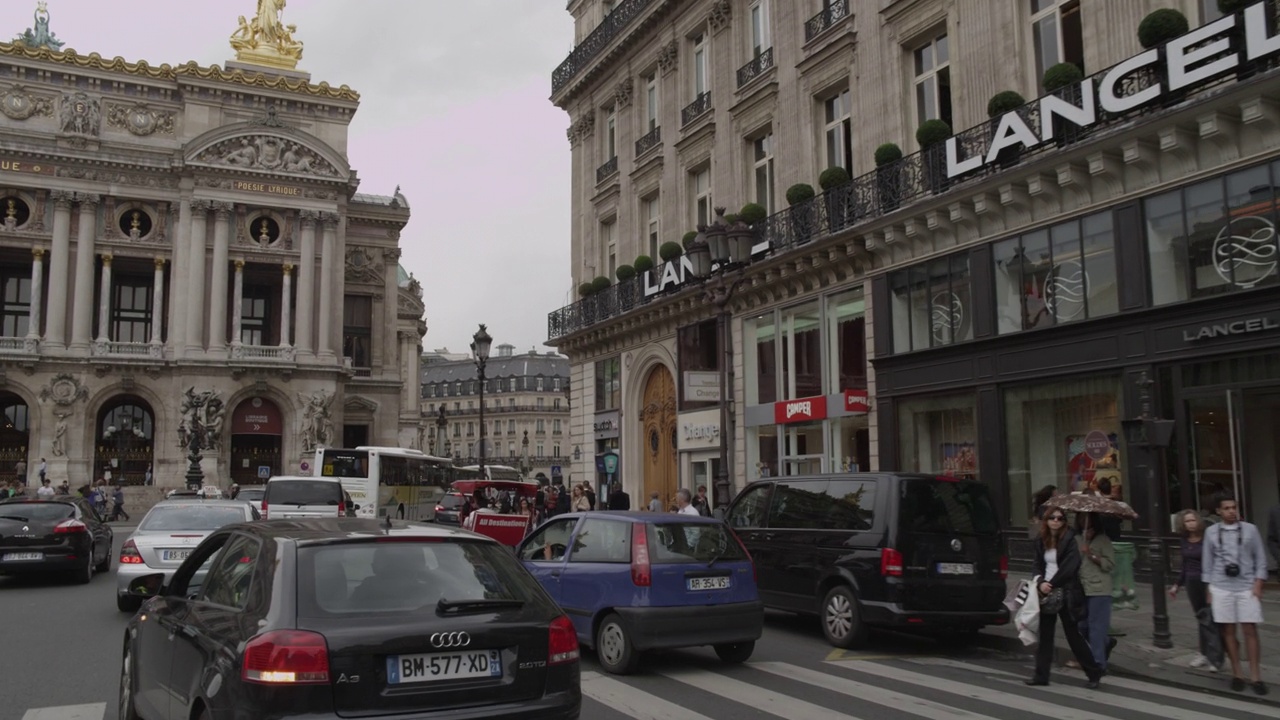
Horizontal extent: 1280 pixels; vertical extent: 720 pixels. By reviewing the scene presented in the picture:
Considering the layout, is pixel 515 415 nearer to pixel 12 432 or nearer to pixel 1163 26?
pixel 12 432

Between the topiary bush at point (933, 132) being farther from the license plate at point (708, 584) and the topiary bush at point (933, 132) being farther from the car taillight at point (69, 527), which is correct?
the car taillight at point (69, 527)

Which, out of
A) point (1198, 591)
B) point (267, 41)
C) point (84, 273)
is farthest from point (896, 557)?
point (267, 41)

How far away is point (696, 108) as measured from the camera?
27.2 m

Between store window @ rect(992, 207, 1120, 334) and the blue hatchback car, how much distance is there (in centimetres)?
862

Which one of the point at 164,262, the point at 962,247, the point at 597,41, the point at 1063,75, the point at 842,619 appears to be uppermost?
the point at 597,41

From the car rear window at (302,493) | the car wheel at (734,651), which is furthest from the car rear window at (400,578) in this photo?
the car rear window at (302,493)

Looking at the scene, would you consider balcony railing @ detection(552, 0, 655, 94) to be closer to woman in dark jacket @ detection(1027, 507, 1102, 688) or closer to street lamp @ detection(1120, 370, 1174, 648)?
street lamp @ detection(1120, 370, 1174, 648)

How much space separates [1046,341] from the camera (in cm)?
1633

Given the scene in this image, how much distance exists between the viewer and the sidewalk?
898 centimetres

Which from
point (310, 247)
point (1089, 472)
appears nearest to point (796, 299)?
point (1089, 472)

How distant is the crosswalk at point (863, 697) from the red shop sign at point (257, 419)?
52.1m

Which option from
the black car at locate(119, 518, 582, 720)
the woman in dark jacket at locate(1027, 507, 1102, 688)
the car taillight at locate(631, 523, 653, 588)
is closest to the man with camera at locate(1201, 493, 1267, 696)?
the woman in dark jacket at locate(1027, 507, 1102, 688)

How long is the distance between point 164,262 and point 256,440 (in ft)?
37.8

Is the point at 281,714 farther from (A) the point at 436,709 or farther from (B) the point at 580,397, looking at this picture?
(B) the point at 580,397
